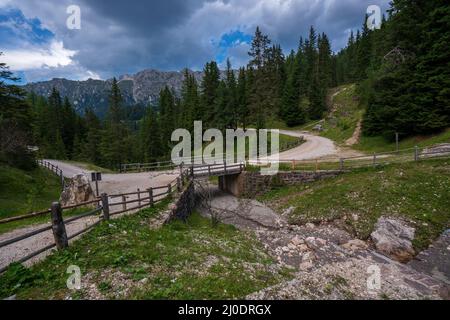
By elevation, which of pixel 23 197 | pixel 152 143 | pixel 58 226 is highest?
pixel 152 143

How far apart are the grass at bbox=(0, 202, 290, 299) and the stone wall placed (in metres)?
13.3

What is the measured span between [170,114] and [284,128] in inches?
1269

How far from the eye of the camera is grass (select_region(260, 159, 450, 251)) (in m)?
12.4

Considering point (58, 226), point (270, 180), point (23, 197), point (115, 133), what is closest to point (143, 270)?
point (58, 226)

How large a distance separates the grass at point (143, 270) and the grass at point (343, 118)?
31.5 m

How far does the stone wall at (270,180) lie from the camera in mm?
20672

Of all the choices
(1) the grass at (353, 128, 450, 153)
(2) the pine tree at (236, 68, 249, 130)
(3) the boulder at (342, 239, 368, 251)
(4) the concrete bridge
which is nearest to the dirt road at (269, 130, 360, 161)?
(1) the grass at (353, 128, 450, 153)

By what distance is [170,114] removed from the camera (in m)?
67.0

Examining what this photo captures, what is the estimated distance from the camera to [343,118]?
44531mm

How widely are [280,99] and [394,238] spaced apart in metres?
47.8

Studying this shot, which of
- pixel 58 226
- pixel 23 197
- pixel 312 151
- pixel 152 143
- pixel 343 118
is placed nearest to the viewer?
pixel 58 226

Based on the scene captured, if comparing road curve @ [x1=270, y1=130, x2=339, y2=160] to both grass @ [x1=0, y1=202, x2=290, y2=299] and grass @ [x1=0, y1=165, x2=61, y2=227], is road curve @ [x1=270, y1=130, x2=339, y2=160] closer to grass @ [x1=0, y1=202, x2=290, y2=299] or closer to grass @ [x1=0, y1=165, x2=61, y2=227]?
grass @ [x1=0, y1=202, x2=290, y2=299]

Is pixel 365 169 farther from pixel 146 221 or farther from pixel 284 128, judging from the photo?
pixel 284 128

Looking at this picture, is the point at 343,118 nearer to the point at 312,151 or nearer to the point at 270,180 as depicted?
the point at 312,151
